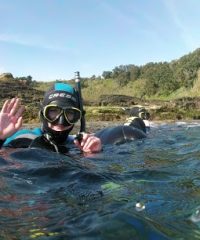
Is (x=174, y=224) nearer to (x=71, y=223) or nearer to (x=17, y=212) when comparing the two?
(x=71, y=223)

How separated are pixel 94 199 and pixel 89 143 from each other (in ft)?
8.00

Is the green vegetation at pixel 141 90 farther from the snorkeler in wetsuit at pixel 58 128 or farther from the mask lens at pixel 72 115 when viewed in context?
the mask lens at pixel 72 115

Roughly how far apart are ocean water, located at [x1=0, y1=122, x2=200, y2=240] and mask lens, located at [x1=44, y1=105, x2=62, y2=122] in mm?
653

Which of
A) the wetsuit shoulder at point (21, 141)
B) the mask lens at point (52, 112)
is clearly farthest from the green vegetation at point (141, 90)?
the mask lens at point (52, 112)

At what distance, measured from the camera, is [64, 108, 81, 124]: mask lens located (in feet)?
18.8

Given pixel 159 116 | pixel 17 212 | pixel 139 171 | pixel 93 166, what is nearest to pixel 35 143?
pixel 93 166

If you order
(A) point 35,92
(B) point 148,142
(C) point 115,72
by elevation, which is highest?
(C) point 115,72

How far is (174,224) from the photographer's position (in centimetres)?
250

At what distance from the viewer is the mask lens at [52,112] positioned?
5.70 m

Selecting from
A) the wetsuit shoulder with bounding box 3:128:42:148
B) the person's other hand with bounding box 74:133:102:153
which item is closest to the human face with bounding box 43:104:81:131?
the person's other hand with bounding box 74:133:102:153

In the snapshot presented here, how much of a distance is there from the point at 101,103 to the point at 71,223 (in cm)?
3134

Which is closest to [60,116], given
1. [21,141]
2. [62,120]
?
[62,120]

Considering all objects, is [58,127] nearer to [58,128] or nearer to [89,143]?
[58,128]

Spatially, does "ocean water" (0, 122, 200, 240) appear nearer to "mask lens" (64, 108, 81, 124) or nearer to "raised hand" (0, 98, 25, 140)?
"raised hand" (0, 98, 25, 140)
